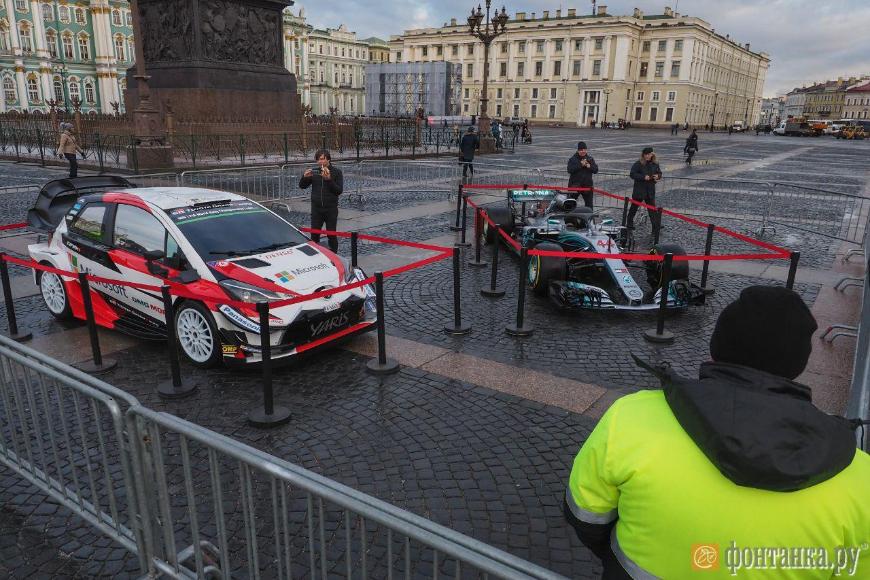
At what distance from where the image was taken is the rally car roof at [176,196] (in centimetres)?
655

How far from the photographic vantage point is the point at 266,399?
5133 mm

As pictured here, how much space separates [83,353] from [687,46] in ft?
372

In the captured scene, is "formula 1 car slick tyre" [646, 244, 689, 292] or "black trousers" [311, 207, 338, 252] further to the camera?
"black trousers" [311, 207, 338, 252]

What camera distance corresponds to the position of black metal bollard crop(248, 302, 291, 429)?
16.5 feet

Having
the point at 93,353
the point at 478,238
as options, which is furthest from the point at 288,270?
the point at 478,238

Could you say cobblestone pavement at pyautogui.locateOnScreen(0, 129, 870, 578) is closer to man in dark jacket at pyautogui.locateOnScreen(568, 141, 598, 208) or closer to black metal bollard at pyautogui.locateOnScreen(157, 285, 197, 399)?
black metal bollard at pyautogui.locateOnScreen(157, 285, 197, 399)

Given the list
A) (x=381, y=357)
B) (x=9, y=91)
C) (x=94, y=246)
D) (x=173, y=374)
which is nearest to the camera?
(x=173, y=374)

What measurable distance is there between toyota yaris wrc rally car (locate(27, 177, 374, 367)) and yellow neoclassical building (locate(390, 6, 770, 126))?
347 feet

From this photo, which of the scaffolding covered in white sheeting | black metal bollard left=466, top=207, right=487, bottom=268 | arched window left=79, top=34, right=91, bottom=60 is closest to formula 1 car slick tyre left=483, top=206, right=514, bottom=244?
black metal bollard left=466, top=207, right=487, bottom=268

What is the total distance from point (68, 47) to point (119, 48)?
622 cm

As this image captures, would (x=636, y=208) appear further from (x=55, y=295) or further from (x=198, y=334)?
(x=55, y=295)

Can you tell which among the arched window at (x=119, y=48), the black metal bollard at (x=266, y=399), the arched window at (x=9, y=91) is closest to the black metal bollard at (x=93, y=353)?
the black metal bollard at (x=266, y=399)

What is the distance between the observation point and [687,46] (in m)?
102

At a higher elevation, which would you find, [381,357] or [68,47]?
[68,47]
